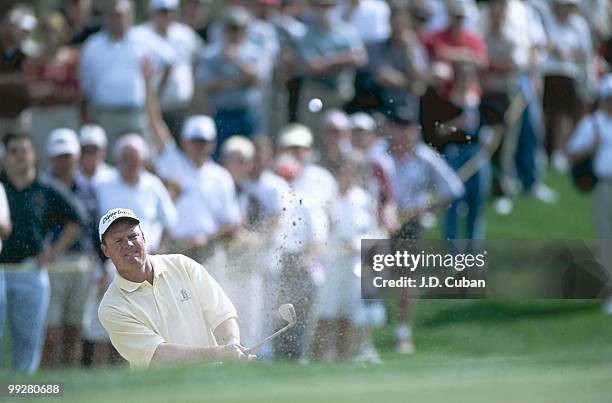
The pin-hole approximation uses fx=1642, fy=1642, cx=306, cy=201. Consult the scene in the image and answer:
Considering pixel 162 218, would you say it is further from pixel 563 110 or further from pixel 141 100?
pixel 563 110

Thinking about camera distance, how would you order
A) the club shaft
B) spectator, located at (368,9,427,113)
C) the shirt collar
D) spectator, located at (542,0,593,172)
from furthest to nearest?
spectator, located at (542,0,593,172) → spectator, located at (368,9,427,113) → the club shaft → the shirt collar

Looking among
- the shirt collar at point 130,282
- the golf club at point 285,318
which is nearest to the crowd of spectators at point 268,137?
the golf club at point 285,318

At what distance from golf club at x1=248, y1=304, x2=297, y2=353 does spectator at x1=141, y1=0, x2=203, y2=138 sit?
5.82 feet

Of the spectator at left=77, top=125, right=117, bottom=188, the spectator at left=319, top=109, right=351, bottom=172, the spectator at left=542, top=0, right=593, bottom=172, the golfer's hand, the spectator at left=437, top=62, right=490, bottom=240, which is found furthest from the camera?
the spectator at left=542, top=0, right=593, bottom=172

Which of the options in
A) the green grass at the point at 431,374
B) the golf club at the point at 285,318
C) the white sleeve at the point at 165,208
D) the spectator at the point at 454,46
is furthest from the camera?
the spectator at the point at 454,46

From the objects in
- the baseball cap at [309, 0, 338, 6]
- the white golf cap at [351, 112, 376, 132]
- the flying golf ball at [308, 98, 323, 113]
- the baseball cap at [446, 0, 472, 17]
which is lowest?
the white golf cap at [351, 112, 376, 132]

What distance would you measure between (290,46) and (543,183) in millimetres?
2569

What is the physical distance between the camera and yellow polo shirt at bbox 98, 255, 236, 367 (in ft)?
25.2

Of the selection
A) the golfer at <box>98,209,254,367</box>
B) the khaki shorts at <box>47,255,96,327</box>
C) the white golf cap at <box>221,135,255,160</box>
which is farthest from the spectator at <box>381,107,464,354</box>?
the golfer at <box>98,209,254,367</box>

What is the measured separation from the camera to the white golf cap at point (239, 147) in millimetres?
9820

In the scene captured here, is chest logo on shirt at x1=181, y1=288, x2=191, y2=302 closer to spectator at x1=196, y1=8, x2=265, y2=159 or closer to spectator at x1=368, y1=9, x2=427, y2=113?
spectator at x1=196, y1=8, x2=265, y2=159

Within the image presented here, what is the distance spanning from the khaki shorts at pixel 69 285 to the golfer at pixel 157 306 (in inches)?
50.9

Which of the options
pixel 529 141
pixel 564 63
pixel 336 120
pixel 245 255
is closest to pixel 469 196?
pixel 336 120

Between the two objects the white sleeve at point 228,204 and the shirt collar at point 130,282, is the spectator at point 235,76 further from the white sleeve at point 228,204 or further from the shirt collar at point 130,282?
the shirt collar at point 130,282
